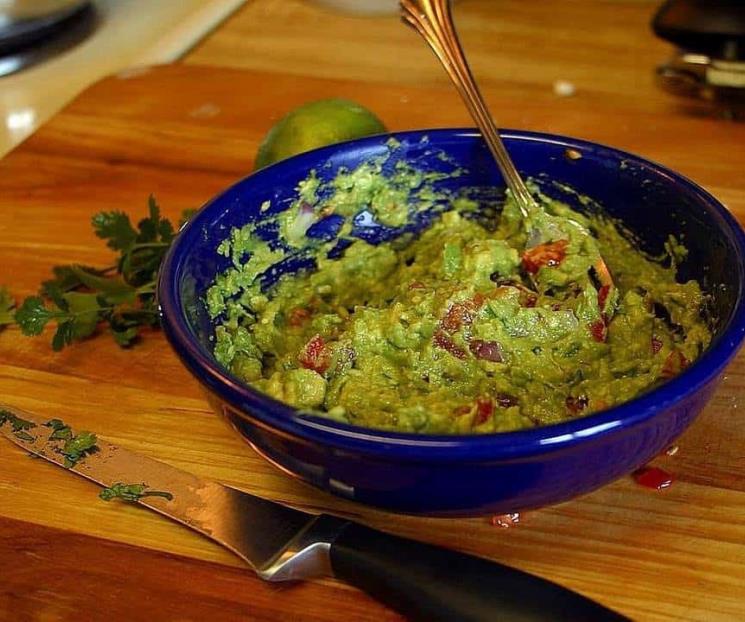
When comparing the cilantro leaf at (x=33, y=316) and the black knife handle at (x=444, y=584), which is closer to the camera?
the black knife handle at (x=444, y=584)

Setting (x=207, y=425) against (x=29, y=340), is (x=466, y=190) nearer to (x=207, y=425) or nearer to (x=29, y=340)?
(x=207, y=425)

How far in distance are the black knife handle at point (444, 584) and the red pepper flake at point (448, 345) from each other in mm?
219

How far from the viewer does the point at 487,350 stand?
101cm

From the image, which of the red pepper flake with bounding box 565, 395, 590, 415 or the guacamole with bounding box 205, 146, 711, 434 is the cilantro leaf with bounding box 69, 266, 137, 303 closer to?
the guacamole with bounding box 205, 146, 711, 434

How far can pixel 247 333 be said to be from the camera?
1114 millimetres

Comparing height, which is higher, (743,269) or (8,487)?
(743,269)

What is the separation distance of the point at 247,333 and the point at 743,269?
0.53m

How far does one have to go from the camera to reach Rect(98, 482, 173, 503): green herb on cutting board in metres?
0.96

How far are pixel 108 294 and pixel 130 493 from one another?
1.21 ft

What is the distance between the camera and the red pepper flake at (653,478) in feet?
3.16

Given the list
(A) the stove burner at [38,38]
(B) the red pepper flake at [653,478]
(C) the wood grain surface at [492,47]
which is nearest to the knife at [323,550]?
(B) the red pepper flake at [653,478]

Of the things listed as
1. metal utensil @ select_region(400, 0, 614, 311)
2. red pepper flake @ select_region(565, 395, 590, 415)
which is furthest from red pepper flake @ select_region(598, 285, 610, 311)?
red pepper flake @ select_region(565, 395, 590, 415)

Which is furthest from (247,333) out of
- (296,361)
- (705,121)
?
(705,121)

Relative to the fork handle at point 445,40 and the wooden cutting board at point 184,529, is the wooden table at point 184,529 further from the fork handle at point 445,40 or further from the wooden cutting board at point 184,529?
the fork handle at point 445,40
